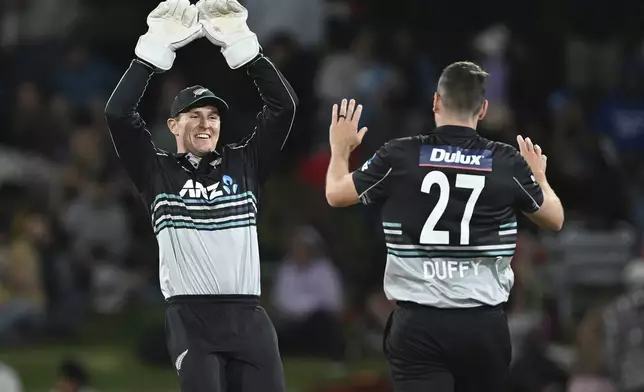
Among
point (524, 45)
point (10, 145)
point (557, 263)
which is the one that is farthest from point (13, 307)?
point (524, 45)

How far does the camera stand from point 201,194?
7340 millimetres

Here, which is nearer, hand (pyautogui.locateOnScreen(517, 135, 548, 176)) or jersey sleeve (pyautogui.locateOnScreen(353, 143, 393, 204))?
jersey sleeve (pyautogui.locateOnScreen(353, 143, 393, 204))

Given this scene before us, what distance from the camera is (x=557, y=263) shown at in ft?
45.3

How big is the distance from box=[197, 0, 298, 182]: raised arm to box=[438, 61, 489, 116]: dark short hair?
842mm

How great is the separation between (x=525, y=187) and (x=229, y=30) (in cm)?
168

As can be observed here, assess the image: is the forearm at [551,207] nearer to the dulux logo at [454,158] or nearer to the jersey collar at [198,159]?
the dulux logo at [454,158]

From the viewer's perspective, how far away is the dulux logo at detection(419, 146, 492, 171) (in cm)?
713

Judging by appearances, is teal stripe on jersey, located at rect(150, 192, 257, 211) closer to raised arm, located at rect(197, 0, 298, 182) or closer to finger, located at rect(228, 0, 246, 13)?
raised arm, located at rect(197, 0, 298, 182)

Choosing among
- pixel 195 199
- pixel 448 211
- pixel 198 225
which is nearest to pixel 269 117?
pixel 195 199

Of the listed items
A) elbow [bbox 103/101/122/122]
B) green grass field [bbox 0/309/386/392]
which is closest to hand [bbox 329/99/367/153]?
elbow [bbox 103/101/122/122]

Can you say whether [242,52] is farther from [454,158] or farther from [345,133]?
[454,158]

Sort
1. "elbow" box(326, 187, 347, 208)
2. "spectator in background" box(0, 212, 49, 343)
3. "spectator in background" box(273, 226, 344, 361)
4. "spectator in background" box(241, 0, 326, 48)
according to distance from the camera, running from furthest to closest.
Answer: "spectator in background" box(241, 0, 326, 48)
"spectator in background" box(0, 212, 49, 343)
"spectator in background" box(273, 226, 344, 361)
"elbow" box(326, 187, 347, 208)

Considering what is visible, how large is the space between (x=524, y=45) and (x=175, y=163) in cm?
1010

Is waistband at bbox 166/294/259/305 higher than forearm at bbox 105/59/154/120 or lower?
lower
